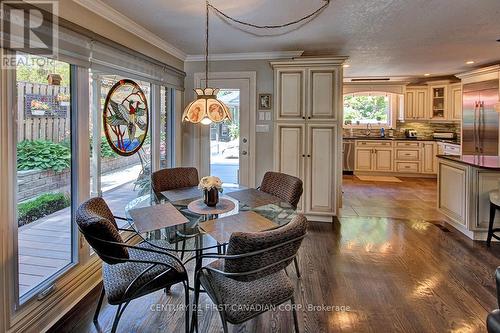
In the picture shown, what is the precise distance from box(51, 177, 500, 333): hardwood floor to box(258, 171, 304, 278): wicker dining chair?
46 centimetres

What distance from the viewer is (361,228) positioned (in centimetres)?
395

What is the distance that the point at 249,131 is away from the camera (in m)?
4.38

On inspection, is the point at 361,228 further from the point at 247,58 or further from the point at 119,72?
the point at 119,72

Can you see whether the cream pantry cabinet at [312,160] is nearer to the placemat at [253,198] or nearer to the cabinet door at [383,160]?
the placemat at [253,198]

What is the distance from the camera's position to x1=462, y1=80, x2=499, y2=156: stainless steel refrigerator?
16.7 feet

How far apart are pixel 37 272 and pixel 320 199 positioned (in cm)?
317

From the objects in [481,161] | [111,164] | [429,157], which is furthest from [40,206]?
[429,157]

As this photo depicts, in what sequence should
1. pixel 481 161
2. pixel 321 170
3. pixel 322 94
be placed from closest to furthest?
pixel 481 161, pixel 322 94, pixel 321 170

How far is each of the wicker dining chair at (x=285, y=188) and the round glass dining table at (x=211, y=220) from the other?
0.13 meters

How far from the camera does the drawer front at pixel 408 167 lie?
7546 mm

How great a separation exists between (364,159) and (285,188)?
566cm

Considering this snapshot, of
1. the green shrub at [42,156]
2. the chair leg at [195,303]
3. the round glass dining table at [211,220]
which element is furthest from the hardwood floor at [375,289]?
the green shrub at [42,156]

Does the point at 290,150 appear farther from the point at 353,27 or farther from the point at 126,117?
the point at 126,117

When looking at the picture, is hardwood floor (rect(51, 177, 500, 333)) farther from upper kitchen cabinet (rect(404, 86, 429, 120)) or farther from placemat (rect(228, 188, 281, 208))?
upper kitchen cabinet (rect(404, 86, 429, 120))
